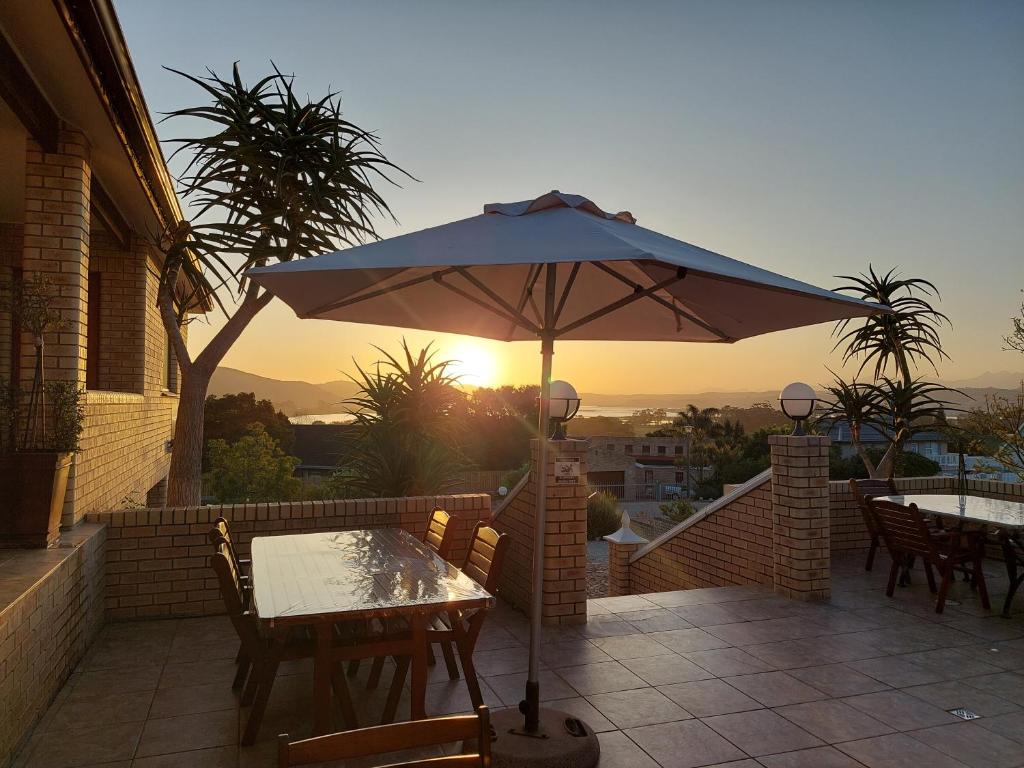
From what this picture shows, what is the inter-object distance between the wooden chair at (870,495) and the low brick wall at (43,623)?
Result: 6008mm

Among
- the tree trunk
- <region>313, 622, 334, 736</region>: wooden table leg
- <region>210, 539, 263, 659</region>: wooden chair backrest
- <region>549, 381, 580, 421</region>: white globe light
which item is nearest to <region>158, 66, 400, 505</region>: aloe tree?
the tree trunk

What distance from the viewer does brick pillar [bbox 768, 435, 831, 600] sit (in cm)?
528

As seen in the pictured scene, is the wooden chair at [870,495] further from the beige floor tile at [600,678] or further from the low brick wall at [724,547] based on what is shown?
the beige floor tile at [600,678]

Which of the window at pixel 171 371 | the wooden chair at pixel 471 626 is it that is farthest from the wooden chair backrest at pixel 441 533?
the window at pixel 171 371

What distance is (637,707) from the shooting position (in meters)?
3.31

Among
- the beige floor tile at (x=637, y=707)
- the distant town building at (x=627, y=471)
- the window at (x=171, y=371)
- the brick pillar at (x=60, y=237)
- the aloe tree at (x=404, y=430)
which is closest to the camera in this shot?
the beige floor tile at (x=637, y=707)

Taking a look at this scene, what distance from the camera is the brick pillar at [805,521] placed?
17.3 ft

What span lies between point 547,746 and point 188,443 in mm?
5449

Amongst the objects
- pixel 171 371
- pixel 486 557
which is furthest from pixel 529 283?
pixel 171 371

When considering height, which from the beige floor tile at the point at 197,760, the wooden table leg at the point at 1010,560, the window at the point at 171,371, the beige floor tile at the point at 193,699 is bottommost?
the beige floor tile at the point at 193,699

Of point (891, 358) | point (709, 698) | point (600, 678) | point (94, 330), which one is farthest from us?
point (891, 358)

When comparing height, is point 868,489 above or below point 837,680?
above

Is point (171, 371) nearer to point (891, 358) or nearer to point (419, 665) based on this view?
point (419, 665)

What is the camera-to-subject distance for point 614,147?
9688mm
